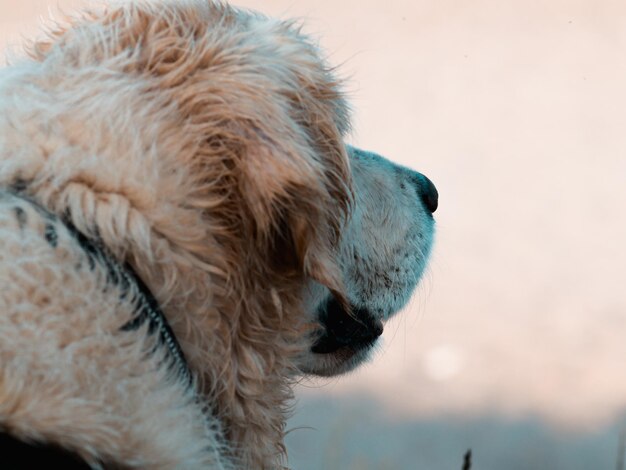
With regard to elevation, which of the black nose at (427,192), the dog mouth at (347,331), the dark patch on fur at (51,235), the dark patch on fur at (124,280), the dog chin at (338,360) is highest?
the dark patch on fur at (51,235)

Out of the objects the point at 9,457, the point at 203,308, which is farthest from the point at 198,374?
the point at 9,457

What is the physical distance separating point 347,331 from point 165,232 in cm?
105

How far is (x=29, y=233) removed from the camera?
78.9 inches

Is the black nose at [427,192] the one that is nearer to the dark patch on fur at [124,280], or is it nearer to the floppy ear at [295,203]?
the floppy ear at [295,203]

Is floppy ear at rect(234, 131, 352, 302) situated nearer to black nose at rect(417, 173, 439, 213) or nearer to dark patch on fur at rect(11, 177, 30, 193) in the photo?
dark patch on fur at rect(11, 177, 30, 193)

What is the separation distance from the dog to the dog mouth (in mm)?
148

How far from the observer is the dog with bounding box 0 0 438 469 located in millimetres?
1926

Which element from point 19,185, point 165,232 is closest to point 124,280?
point 165,232

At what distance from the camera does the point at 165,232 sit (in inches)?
86.6

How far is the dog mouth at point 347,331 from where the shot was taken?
9.90ft

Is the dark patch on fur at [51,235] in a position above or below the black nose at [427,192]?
above

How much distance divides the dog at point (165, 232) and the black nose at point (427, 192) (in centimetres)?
46

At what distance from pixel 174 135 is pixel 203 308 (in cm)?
41

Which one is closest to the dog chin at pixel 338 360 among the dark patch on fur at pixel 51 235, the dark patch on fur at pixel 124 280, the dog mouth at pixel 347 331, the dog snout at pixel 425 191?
the dog mouth at pixel 347 331
